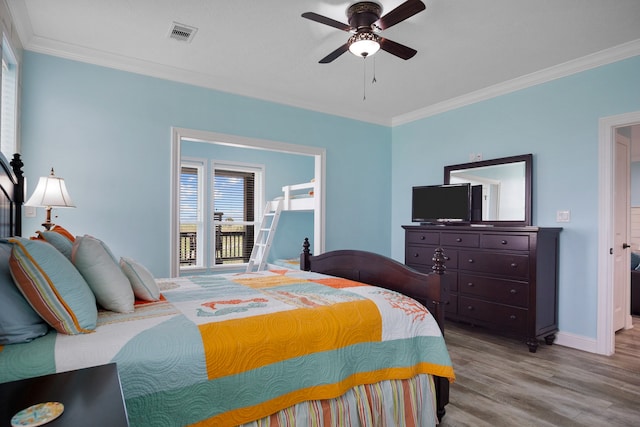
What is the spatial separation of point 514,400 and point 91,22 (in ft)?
12.8

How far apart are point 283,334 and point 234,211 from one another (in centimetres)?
447

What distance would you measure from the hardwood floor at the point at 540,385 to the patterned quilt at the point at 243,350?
68 centimetres

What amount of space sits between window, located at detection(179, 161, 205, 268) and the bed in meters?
3.02

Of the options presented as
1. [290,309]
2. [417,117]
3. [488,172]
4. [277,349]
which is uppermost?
[417,117]

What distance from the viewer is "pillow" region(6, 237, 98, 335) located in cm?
125

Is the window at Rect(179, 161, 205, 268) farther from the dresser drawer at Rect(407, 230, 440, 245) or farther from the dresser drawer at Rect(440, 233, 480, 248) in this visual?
the dresser drawer at Rect(440, 233, 480, 248)

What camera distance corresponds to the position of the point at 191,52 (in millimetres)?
3168

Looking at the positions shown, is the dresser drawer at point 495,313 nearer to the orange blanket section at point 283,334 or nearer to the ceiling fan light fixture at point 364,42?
the orange blanket section at point 283,334

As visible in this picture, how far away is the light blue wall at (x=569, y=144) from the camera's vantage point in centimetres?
316

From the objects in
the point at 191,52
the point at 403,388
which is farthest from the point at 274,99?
the point at 403,388

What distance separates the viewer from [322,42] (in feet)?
9.73

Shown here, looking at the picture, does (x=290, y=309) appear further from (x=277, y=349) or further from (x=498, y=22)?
(x=498, y=22)

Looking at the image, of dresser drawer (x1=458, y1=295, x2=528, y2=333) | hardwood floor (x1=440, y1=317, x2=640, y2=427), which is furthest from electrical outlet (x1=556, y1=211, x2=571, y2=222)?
hardwood floor (x1=440, y1=317, x2=640, y2=427)

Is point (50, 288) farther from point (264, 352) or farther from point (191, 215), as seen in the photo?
point (191, 215)
